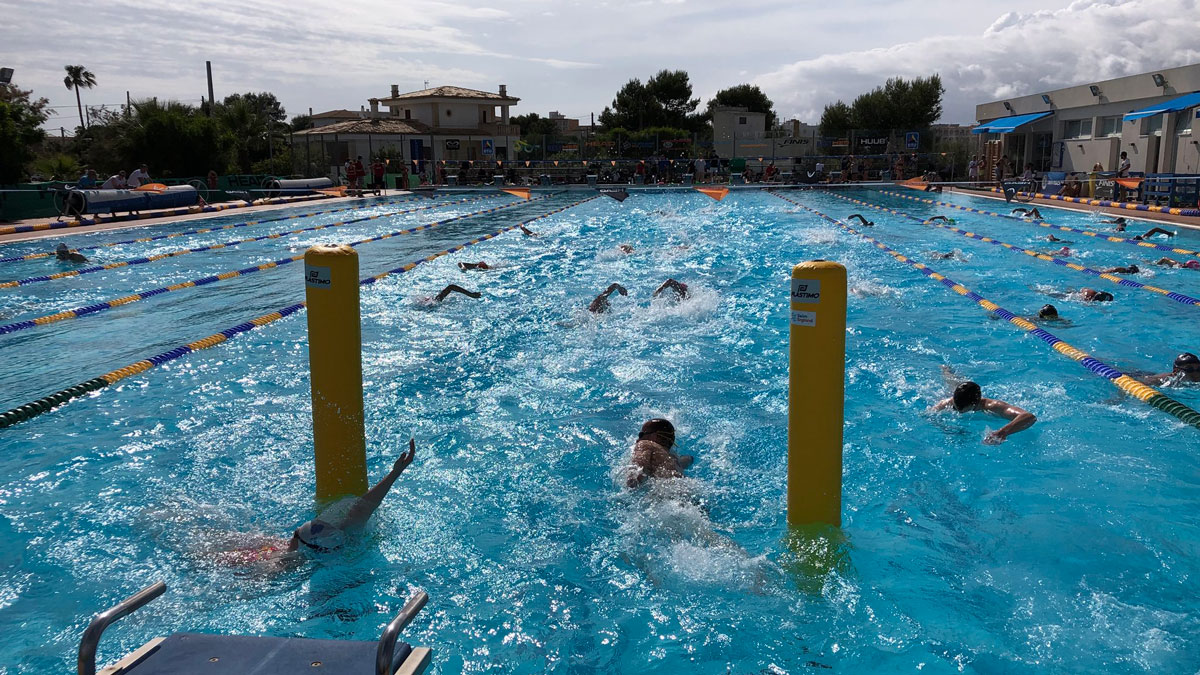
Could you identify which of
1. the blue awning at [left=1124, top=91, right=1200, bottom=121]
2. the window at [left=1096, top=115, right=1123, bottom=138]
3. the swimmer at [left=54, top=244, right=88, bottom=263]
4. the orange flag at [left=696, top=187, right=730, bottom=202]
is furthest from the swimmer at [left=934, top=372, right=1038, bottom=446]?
the window at [left=1096, top=115, right=1123, bottom=138]

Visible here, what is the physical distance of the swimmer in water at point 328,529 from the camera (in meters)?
3.79

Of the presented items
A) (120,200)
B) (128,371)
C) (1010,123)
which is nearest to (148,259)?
(120,200)

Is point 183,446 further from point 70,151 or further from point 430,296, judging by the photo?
point 70,151

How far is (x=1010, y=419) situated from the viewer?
567 centimetres

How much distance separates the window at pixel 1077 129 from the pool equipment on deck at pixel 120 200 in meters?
28.9

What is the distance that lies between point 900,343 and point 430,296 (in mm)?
5515

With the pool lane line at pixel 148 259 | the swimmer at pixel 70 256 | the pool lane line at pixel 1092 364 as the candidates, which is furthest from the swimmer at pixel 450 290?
the swimmer at pixel 70 256

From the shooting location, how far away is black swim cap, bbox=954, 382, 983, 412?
5789 millimetres

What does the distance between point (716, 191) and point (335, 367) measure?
89.0 feet

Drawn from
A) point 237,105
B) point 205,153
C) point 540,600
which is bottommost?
point 540,600

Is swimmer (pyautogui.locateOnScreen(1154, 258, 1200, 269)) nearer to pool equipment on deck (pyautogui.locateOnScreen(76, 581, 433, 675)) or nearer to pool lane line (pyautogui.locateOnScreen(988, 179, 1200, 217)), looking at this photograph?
pool lane line (pyautogui.locateOnScreen(988, 179, 1200, 217))

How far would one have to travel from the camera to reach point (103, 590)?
145 inches

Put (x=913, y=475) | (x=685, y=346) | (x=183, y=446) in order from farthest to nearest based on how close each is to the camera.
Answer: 1. (x=685, y=346)
2. (x=183, y=446)
3. (x=913, y=475)

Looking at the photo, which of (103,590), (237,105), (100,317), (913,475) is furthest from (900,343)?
(237,105)
